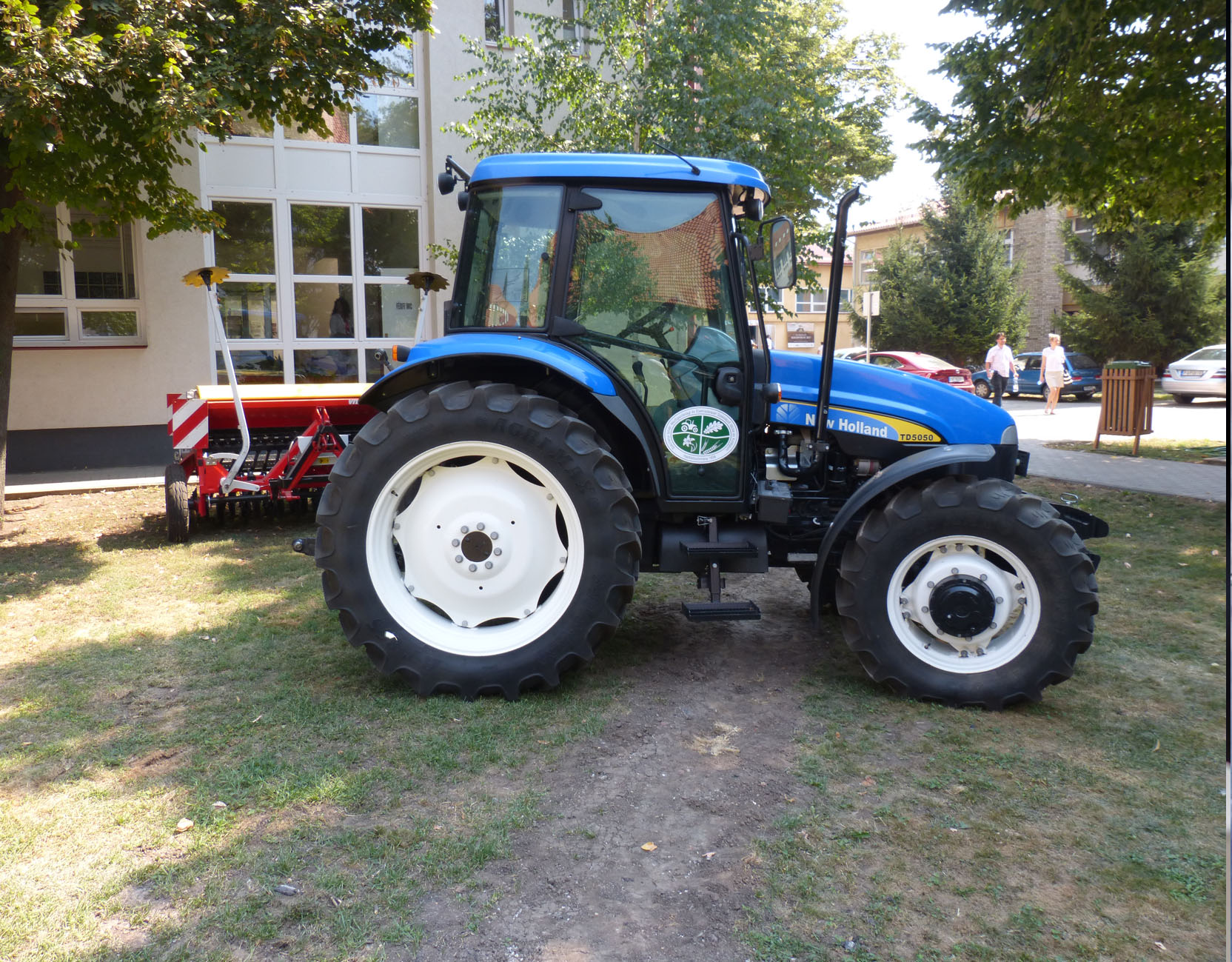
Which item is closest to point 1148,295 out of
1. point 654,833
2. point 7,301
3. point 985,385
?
point 985,385

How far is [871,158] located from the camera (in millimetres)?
22734

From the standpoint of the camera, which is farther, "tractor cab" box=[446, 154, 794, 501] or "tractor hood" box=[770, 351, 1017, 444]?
"tractor hood" box=[770, 351, 1017, 444]

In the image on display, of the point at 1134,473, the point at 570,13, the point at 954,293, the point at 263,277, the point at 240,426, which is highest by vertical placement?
the point at 570,13

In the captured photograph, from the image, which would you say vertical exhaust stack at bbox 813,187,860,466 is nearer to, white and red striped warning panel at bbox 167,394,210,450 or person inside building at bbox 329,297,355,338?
white and red striped warning panel at bbox 167,394,210,450

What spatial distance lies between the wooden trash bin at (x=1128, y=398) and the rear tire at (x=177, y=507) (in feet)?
36.7

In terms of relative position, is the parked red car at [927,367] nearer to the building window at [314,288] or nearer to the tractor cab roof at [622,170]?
the building window at [314,288]

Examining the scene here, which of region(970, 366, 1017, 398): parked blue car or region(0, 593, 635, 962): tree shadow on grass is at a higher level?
region(970, 366, 1017, 398): parked blue car

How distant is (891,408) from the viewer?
14.7 ft

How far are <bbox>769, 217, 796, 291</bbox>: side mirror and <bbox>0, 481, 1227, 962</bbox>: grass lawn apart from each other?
1.92 meters

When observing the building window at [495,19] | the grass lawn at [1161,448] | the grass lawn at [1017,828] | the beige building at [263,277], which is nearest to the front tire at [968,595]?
the grass lawn at [1017,828]

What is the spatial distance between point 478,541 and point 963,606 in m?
2.15

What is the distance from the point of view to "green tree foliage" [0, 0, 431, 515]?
6145mm

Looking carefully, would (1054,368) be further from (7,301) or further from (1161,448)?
(7,301)

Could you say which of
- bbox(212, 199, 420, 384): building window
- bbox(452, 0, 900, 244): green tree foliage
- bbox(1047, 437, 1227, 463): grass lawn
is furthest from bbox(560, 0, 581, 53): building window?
bbox(1047, 437, 1227, 463): grass lawn
